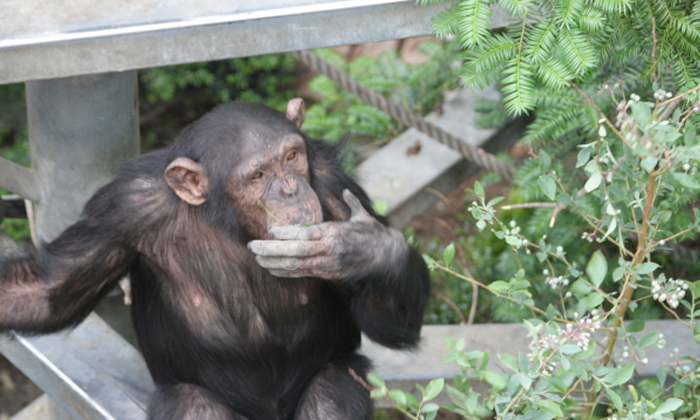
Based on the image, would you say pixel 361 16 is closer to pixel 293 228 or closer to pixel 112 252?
pixel 293 228

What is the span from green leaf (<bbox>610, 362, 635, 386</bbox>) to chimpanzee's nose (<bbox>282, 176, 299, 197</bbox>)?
116cm

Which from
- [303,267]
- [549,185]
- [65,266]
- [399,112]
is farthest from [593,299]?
[399,112]

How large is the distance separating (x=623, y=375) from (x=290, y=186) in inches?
47.1

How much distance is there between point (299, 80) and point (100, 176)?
4516 millimetres

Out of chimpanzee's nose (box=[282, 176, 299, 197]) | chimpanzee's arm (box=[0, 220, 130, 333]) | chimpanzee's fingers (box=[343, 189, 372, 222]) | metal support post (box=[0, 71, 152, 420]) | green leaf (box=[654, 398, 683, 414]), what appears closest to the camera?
green leaf (box=[654, 398, 683, 414])

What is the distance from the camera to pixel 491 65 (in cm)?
271

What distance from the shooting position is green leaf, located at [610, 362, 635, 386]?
97.0 inches

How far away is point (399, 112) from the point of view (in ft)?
15.7

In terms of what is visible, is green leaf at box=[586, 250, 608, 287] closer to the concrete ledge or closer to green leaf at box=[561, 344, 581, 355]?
green leaf at box=[561, 344, 581, 355]

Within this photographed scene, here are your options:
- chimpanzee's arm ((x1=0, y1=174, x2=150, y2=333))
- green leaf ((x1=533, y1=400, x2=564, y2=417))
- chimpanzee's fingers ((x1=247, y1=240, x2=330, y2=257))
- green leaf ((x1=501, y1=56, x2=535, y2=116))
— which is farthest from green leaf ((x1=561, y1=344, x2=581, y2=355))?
chimpanzee's arm ((x1=0, y1=174, x2=150, y2=333))

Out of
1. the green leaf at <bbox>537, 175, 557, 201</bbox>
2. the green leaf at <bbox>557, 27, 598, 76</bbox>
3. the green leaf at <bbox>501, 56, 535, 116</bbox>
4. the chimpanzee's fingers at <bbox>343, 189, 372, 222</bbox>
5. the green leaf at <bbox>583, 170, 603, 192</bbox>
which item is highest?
the green leaf at <bbox>557, 27, 598, 76</bbox>

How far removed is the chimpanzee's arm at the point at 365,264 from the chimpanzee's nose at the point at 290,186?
15cm

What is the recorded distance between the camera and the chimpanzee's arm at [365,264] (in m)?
2.73

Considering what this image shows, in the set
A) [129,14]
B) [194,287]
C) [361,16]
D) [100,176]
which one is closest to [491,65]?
[361,16]
